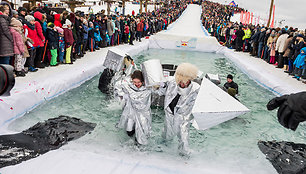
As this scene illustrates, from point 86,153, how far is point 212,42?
14551 millimetres

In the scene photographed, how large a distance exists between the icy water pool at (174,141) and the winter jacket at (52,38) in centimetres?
141

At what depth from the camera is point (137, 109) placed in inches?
136

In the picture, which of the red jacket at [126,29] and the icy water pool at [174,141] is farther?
the red jacket at [126,29]

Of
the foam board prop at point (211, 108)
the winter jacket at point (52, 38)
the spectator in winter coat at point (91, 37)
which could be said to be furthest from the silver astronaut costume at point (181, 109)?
the spectator in winter coat at point (91, 37)

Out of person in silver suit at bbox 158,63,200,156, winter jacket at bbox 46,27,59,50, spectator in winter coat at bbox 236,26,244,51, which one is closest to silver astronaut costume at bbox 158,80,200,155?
person in silver suit at bbox 158,63,200,156

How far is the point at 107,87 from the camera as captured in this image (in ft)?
20.1

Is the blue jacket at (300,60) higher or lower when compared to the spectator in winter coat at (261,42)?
lower

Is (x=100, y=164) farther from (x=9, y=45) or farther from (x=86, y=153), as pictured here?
(x=9, y=45)

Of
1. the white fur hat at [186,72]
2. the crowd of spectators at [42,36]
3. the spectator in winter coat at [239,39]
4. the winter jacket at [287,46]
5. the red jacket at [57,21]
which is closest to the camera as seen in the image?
the white fur hat at [186,72]

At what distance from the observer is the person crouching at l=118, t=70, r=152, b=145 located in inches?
133

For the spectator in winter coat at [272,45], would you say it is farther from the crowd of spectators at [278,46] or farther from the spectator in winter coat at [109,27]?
the spectator in winter coat at [109,27]

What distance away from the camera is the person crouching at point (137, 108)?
3367 millimetres

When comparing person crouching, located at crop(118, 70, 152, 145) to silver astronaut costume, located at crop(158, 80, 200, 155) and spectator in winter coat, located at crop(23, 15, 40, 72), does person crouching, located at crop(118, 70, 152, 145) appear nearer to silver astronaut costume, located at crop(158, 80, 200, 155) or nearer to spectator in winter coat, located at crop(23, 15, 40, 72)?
silver astronaut costume, located at crop(158, 80, 200, 155)

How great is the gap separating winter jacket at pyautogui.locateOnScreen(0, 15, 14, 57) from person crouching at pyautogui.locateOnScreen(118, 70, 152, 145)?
3322 mm
